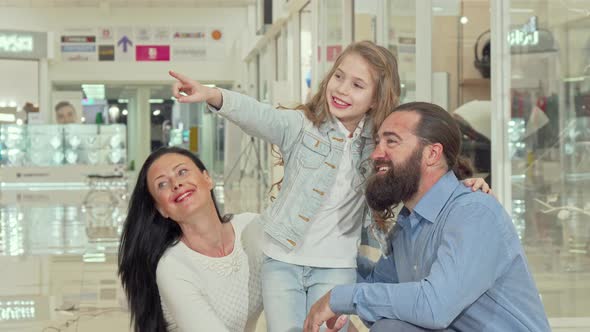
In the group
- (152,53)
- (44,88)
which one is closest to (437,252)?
(44,88)

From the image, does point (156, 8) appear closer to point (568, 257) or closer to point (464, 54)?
point (464, 54)

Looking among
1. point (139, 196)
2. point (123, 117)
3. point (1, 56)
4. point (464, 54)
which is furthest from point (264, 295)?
point (123, 117)

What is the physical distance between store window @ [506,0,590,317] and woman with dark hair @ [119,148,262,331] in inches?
105

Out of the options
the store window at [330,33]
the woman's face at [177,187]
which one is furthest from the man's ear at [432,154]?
the store window at [330,33]

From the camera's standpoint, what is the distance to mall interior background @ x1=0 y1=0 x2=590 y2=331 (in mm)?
5465

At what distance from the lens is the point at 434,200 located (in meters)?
2.56

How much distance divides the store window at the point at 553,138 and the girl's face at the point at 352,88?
2311mm

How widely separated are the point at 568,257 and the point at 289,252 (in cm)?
336

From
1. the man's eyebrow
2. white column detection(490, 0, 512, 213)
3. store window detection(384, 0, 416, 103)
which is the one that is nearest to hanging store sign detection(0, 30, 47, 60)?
store window detection(384, 0, 416, 103)

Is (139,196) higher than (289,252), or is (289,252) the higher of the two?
(139,196)

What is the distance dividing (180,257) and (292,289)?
40cm

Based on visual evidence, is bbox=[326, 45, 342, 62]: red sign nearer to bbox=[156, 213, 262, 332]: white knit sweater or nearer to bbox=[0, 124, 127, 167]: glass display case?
bbox=[156, 213, 262, 332]: white knit sweater

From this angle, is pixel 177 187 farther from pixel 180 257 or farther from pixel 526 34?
pixel 526 34

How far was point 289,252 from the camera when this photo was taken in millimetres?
3148
